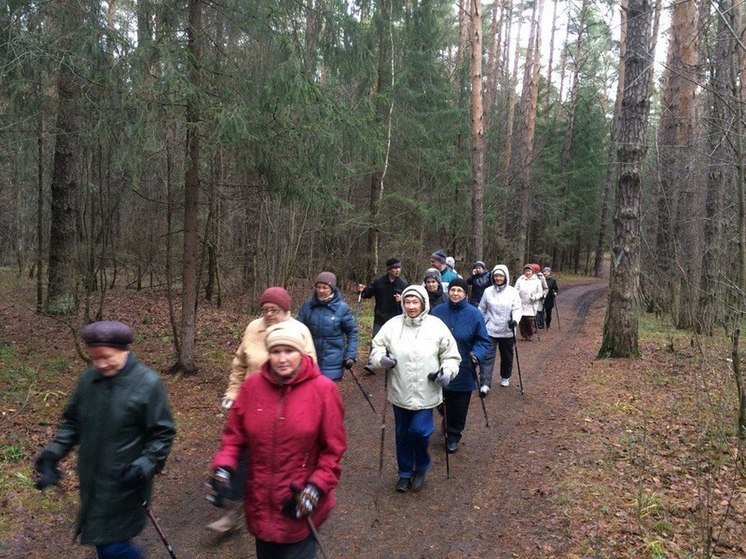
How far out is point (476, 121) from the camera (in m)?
15.8

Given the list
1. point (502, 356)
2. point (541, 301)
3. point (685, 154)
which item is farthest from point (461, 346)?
point (685, 154)

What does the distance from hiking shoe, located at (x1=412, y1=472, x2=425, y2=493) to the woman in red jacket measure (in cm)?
244

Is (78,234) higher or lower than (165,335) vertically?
higher

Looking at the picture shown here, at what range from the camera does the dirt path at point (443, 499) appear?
4.27 meters

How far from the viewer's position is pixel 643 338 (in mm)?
13242

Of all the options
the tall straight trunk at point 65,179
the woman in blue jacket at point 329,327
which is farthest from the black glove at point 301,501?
the tall straight trunk at point 65,179

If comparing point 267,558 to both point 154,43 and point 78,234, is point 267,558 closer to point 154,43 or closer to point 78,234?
point 154,43

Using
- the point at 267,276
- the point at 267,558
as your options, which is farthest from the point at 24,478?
the point at 267,276

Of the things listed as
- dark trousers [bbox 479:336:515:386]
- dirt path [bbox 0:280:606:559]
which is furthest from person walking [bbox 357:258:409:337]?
dark trousers [bbox 479:336:515:386]

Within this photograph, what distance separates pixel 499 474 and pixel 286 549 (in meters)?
3.44

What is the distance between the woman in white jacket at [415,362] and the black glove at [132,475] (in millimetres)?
2386

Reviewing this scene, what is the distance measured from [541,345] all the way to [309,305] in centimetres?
865

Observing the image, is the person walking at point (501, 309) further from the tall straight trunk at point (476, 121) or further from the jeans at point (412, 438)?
the tall straight trunk at point (476, 121)

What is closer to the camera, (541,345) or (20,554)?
(20,554)
